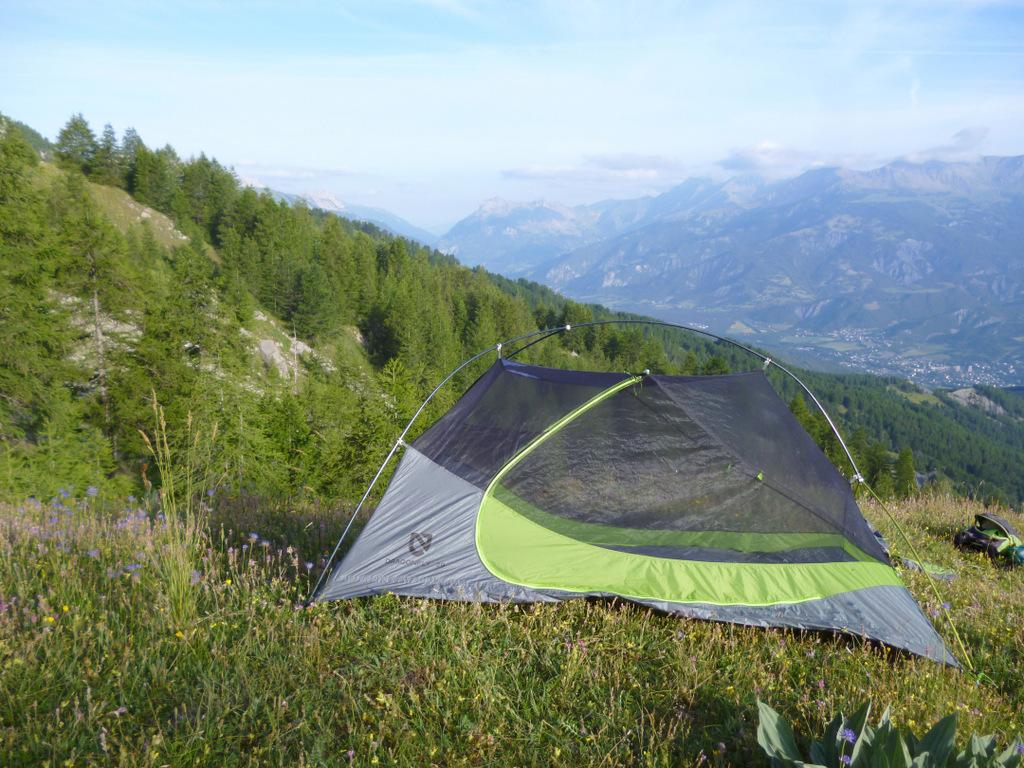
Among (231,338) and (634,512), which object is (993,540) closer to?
(634,512)

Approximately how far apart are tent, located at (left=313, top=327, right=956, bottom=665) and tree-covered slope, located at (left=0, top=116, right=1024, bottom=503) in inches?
34.0

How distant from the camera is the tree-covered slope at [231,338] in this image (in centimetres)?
2272

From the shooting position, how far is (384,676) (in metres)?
3.38

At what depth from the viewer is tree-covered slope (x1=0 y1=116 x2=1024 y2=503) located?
22719mm

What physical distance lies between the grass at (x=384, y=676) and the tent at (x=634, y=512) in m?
0.22

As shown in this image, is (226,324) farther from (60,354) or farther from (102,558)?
(102,558)

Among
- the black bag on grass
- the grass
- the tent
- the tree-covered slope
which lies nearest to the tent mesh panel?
the tent

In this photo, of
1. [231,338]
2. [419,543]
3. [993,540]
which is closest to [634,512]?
[419,543]

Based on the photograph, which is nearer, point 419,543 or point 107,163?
point 419,543

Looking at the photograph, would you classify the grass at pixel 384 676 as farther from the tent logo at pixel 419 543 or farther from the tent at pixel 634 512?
the tent logo at pixel 419 543

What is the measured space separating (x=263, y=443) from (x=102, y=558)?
20428 millimetres

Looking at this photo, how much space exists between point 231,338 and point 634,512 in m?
31.3

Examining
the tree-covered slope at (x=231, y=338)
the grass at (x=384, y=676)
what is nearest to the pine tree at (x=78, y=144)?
the tree-covered slope at (x=231, y=338)

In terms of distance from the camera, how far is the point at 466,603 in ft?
14.3
